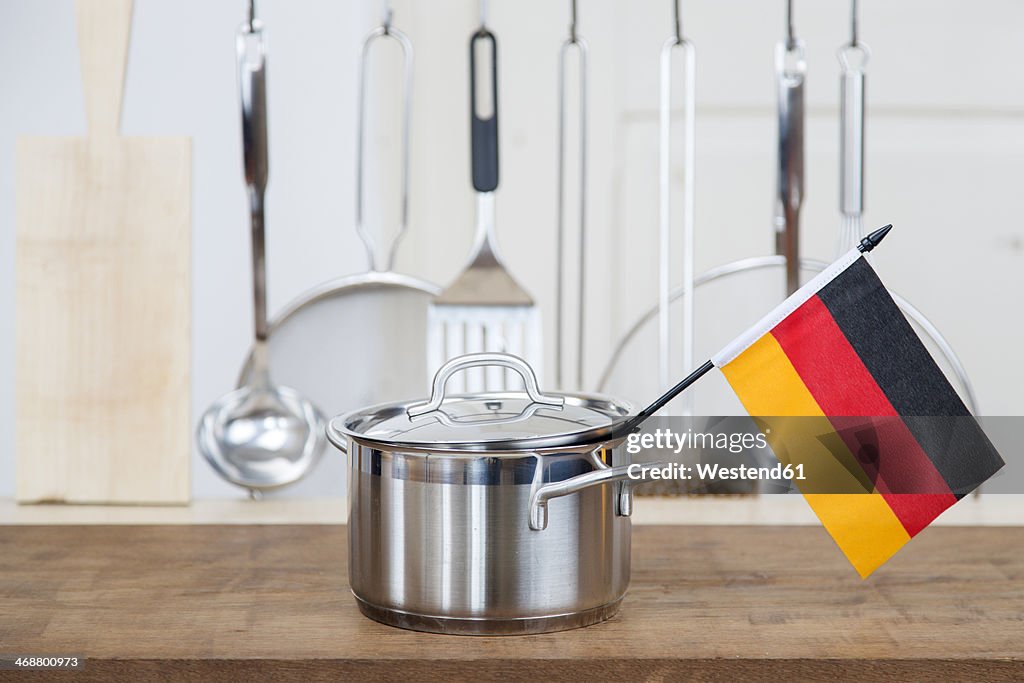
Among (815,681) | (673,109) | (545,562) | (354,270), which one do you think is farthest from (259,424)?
(673,109)

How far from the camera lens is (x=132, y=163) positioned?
2.64 ft

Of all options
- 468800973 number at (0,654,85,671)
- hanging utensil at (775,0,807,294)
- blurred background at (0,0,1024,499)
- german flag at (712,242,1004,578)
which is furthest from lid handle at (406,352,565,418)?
blurred background at (0,0,1024,499)

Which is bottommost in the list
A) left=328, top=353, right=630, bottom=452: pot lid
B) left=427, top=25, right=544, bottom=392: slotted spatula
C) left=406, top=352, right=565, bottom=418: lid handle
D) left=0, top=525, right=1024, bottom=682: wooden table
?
left=0, top=525, right=1024, bottom=682: wooden table

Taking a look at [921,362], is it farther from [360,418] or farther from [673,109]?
[673,109]

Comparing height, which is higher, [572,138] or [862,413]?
[572,138]

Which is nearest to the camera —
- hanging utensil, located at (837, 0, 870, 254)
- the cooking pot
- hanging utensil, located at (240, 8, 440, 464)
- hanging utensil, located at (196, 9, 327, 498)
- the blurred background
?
the cooking pot

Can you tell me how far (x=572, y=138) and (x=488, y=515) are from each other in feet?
3.04

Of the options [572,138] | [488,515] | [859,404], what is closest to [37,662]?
[488,515]

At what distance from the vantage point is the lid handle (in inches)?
20.5

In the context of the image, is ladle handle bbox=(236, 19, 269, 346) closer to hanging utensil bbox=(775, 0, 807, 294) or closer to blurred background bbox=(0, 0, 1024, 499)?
hanging utensil bbox=(775, 0, 807, 294)

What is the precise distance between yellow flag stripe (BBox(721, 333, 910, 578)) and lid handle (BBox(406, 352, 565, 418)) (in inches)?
4.1

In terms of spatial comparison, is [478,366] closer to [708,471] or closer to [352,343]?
[708,471]

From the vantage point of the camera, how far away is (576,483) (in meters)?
0.50

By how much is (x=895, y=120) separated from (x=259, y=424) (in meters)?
0.93
